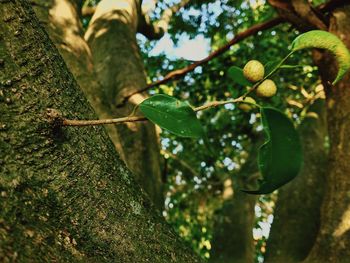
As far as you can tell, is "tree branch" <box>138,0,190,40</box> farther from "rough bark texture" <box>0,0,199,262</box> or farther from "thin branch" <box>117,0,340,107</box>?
"rough bark texture" <box>0,0,199,262</box>

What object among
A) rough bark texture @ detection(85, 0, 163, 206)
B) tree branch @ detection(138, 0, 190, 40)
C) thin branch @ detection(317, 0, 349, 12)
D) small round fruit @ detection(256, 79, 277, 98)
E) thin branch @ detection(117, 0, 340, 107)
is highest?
small round fruit @ detection(256, 79, 277, 98)

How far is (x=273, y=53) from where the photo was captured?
4316mm

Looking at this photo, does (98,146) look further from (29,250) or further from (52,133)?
(29,250)

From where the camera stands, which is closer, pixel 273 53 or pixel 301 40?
pixel 301 40

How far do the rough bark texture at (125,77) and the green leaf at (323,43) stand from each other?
1307 mm

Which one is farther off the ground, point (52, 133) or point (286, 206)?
point (52, 133)

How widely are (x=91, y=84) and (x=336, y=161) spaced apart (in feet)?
3.90

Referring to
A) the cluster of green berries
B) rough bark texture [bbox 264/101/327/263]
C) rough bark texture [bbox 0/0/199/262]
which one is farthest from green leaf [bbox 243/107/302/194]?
rough bark texture [bbox 264/101/327/263]

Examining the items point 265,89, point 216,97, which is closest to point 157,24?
point 216,97

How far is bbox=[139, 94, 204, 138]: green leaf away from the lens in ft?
2.27

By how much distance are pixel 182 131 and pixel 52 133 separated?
0.24 m

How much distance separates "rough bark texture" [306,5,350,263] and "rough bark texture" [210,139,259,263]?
1.75 m

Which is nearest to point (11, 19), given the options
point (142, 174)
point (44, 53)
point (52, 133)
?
point (44, 53)

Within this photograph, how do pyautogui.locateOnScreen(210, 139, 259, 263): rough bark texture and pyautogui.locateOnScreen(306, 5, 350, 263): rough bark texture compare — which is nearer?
pyautogui.locateOnScreen(306, 5, 350, 263): rough bark texture
